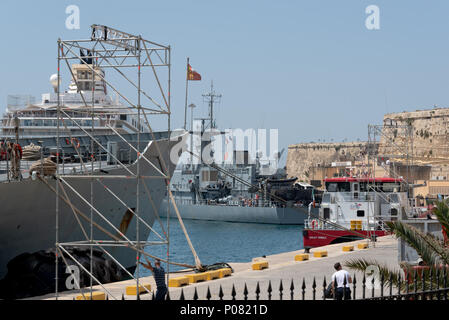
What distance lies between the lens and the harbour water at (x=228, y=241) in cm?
3956

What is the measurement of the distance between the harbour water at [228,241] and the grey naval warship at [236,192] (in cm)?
137

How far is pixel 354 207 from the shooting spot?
122 feet

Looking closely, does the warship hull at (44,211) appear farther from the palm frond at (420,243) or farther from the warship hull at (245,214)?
the warship hull at (245,214)

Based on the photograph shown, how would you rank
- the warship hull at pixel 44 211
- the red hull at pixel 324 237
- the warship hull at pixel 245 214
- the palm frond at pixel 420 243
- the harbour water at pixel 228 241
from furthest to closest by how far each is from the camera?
1. the warship hull at pixel 245 214
2. the harbour water at pixel 228 241
3. the red hull at pixel 324 237
4. the warship hull at pixel 44 211
5. the palm frond at pixel 420 243

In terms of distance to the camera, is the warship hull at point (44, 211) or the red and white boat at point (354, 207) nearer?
the warship hull at point (44, 211)

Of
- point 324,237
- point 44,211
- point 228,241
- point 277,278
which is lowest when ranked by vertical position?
point 228,241

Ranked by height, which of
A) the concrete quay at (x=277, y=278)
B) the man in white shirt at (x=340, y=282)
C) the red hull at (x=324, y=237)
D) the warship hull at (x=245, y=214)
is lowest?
the warship hull at (x=245, y=214)

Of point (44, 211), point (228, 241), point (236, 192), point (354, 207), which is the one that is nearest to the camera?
point (44, 211)

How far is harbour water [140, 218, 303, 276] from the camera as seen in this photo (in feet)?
130

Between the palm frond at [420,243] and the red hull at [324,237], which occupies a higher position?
the palm frond at [420,243]

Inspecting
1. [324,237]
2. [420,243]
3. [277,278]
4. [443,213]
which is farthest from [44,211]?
[324,237]

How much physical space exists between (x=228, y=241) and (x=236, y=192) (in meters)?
30.4

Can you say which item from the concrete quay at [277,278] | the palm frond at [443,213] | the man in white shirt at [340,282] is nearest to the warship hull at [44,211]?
the concrete quay at [277,278]

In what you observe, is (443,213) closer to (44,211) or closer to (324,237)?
(44,211)
